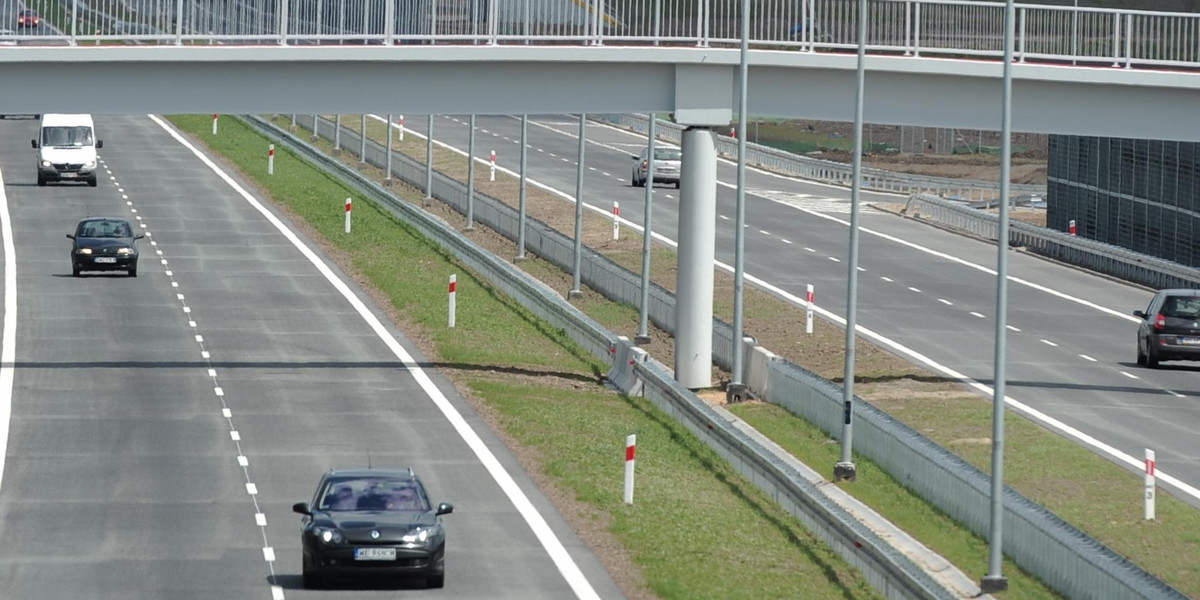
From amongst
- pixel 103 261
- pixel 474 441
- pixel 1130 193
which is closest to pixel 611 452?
pixel 474 441

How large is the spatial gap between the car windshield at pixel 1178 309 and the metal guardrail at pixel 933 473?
908 centimetres

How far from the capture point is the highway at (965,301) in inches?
1535

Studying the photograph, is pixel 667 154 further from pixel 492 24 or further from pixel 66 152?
pixel 492 24

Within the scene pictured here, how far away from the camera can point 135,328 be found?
4712 centimetres

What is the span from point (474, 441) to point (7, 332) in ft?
51.0

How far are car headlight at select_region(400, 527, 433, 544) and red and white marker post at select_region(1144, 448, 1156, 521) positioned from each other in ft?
33.9

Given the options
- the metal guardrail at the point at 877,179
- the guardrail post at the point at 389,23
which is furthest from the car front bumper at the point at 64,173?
the guardrail post at the point at 389,23

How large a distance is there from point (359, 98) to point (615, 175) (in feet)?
163

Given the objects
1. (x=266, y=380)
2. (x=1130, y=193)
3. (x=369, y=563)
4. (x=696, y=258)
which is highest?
(x=1130, y=193)

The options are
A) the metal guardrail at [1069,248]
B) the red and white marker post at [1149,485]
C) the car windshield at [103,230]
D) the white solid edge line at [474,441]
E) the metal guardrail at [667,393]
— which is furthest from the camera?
the metal guardrail at [1069,248]

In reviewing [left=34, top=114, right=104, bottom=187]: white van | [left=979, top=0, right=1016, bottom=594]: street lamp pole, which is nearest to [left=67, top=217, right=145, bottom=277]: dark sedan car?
[left=34, top=114, right=104, bottom=187]: white van

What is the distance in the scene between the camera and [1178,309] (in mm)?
45156

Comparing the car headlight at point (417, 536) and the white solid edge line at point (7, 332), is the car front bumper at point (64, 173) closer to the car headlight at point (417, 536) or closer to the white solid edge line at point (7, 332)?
the white solid edge line at point (7, 332)

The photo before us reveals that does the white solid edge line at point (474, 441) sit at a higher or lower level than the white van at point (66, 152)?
lower
